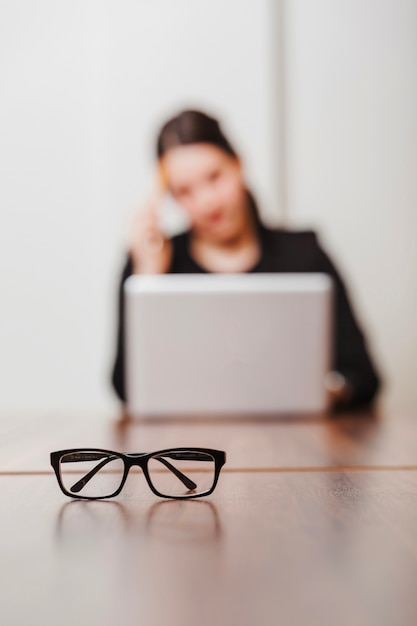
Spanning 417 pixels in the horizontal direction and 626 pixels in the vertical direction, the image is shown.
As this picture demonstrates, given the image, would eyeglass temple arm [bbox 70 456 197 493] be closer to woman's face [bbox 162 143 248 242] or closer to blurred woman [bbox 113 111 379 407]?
blurred woman [bbox 113 111 379 407]

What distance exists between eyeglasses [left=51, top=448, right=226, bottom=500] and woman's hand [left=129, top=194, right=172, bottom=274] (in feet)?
7.76

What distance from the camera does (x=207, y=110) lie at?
11.9ft

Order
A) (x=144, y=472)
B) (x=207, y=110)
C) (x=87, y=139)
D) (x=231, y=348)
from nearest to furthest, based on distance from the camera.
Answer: (x=144, y=472), (x=231, y=348), (x=207, y=110), (x=87, y=139)

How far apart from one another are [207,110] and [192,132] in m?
0.50

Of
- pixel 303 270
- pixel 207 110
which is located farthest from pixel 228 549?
pixel 207 110

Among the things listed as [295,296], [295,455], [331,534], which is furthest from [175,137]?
[331,534]

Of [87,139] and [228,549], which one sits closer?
[228,549]

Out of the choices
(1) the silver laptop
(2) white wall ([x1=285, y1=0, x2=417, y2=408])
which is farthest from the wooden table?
(2) white wall ([x1=285, y1=0, x2=417, y2=408])

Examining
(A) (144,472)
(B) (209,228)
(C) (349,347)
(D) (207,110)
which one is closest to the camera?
(A) (144,472)

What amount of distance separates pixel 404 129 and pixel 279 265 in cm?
105

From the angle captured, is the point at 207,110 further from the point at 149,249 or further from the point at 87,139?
the point at 149,249

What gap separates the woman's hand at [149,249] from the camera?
3.25 m

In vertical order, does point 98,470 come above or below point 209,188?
above

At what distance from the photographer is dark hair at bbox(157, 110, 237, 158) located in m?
3.19
